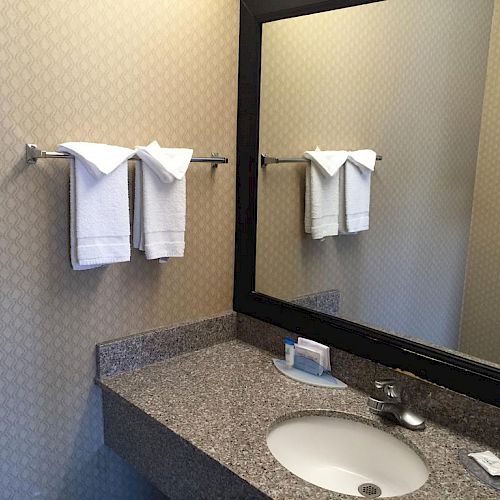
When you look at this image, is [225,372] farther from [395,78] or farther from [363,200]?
[395,78]

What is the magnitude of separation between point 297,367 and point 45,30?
4.02 feet

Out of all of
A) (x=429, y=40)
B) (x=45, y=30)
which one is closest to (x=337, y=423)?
(x=429, y=40)

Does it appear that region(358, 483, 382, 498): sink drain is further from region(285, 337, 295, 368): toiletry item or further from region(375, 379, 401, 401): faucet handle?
region(285, 337, 295, 368): toiletry item

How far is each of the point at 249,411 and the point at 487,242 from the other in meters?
0.79

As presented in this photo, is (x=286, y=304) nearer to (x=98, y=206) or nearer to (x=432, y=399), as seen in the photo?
(x=432, y=399)

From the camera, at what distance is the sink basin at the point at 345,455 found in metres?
1.35

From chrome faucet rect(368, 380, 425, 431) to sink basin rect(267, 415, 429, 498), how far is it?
0.16 ft

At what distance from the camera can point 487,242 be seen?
1421 mm

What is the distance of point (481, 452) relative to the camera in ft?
4.16

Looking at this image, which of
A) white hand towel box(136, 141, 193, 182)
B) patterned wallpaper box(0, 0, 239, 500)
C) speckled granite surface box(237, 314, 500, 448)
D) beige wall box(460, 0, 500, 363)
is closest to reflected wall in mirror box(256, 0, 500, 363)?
beige wall box(460, 0, 500, 363)

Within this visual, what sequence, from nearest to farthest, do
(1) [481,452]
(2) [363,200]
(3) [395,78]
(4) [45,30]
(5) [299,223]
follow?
1. (1) [481,452]
2. (4) [45,30]
3. (3) [395,78]
4. (2) [363,200]
5. (5) [299,223]

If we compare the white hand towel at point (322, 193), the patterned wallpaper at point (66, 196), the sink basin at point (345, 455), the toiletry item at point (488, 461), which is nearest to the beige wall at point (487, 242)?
the toiletry item at point (488, 461)

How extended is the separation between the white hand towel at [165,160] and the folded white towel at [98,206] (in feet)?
0.20

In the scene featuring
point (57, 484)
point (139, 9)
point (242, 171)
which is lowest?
point (57, 484)
